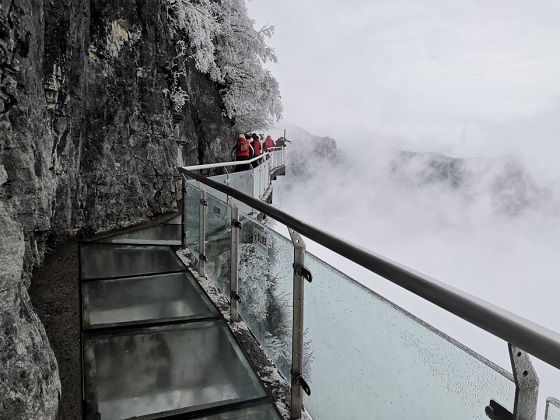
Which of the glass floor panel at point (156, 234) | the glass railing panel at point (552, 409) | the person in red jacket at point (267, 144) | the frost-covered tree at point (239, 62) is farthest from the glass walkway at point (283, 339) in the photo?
the person in red jacket at point (267, 144)

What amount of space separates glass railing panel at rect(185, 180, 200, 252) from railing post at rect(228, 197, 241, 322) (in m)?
1.49

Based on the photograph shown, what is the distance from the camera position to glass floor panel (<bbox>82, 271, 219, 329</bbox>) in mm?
3770

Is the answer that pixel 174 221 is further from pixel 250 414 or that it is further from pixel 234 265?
pixel 250 414

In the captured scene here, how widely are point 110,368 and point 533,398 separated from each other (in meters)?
2.76

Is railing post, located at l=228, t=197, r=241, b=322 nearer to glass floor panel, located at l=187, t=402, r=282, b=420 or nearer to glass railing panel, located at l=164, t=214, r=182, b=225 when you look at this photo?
glass floor panel, located at l=187, t=402, r=282, b=420

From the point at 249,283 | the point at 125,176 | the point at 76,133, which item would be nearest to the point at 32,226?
the point at 249,283

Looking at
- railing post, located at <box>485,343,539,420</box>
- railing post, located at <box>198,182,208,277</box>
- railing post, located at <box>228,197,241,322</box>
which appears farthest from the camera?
railing post, located at <box>198,182,208,277</box>

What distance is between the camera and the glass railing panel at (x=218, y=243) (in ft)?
12.8

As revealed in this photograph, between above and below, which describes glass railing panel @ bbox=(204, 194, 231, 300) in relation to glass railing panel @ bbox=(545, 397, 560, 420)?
below

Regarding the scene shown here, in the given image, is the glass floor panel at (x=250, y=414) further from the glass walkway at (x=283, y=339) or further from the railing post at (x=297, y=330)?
the railing post at (x=297, y=330)

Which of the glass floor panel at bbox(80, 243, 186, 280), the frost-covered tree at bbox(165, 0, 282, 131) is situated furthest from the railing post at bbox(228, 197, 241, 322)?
the frost-covered tree at bbox(165, 0, 282, 131)

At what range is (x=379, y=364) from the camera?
5.63 feet

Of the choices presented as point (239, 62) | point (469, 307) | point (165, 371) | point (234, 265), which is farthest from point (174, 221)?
point (239, 62)

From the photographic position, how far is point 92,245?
21.1 feet
